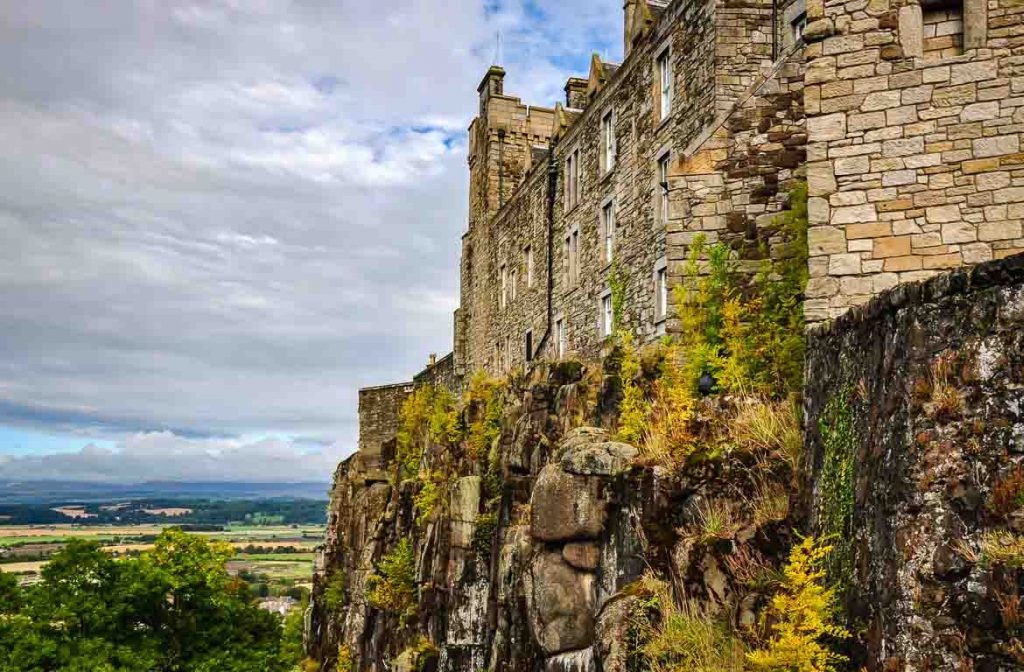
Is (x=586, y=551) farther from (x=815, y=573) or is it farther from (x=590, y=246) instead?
(x=590, y=246)

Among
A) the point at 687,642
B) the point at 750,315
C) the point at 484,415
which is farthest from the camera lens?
the point at 484,415

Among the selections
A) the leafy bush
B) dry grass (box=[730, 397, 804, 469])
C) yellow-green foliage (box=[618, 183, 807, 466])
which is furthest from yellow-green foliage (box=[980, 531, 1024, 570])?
the leafy bush

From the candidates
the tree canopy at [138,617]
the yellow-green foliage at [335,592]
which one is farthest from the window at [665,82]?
the yellow-green foliage at [335,592]

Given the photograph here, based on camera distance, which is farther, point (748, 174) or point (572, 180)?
point (572, 180)

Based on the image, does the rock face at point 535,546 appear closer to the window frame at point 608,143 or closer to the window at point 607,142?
the window frame at point 608,143

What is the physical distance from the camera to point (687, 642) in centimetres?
916

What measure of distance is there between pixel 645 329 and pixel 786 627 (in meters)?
14.6

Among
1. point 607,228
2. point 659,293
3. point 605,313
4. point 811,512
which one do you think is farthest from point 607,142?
point 811,512

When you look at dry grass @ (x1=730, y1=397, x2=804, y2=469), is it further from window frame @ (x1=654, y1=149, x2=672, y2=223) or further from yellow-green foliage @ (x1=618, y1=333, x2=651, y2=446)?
window frame @ (x1=654, y1=149, x2=672, y2=223)

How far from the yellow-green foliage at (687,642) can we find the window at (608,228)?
1668 centimetres

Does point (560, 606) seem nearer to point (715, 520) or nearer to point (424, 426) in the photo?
point (715, 520)

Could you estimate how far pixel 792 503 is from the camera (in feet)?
32.0

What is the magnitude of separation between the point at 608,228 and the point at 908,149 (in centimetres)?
1567

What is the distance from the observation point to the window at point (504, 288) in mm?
36344
